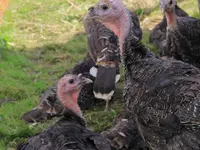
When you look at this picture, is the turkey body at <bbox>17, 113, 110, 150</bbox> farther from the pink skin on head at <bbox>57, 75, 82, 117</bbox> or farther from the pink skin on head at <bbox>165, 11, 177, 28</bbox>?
the pink skin on head at <bbox>165, 11, 177, 28</bbox>

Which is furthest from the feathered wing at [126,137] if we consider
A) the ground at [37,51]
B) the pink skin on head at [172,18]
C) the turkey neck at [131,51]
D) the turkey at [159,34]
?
the turkey at [159,34]

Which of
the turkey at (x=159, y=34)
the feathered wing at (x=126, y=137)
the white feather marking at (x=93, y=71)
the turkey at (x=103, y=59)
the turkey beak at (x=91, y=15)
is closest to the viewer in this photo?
the turkey beak at (x=91, y=15)

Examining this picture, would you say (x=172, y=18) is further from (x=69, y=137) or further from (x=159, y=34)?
(x=69, y=137)

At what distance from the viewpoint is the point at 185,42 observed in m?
6.57

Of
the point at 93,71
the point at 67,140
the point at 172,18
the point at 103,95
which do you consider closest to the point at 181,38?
the point at 172,18

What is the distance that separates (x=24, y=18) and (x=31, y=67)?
223 cm

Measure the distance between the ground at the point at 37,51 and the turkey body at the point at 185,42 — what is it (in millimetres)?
1034

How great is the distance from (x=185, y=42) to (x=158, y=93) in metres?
2.42

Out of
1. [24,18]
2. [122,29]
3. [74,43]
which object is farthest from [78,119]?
[24,18]

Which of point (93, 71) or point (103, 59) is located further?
point (93, 71)

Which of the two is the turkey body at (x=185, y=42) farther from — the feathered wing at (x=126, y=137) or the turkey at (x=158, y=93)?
the turkey at (x=158, y=93)

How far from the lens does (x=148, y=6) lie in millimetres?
10031

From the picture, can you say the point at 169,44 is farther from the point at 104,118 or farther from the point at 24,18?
the point at 24,18

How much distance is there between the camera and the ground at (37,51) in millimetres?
6121
